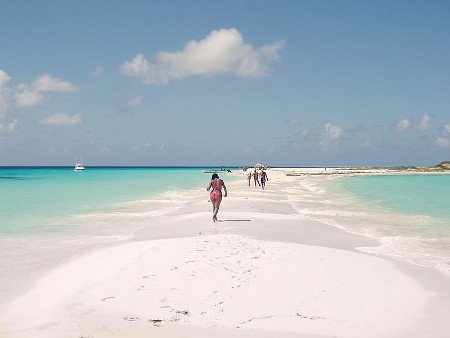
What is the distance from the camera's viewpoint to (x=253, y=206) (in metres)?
29.2

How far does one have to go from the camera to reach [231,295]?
30.0 feet

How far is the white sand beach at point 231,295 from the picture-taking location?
7781 mm

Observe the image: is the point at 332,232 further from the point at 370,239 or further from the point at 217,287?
the point at 217,287

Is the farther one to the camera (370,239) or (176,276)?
(370,239)

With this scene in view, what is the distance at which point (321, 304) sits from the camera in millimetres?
8789

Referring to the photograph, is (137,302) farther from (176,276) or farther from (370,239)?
(370,239)

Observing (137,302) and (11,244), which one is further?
(11,244)

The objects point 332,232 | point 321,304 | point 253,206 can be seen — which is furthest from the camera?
point 253,206

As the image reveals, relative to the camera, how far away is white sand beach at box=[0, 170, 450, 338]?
7.78 metres

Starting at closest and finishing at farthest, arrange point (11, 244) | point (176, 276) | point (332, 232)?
1. point (176, 276)
2. point (11, 244)
3. point (332, 232)

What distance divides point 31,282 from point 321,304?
Answer: 7.16 m

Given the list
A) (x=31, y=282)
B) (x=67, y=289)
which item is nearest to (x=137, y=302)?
(x=67, y=289)

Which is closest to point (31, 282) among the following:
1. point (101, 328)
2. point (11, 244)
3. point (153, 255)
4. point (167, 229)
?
point (153, 255)

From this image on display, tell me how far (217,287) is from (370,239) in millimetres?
10186
